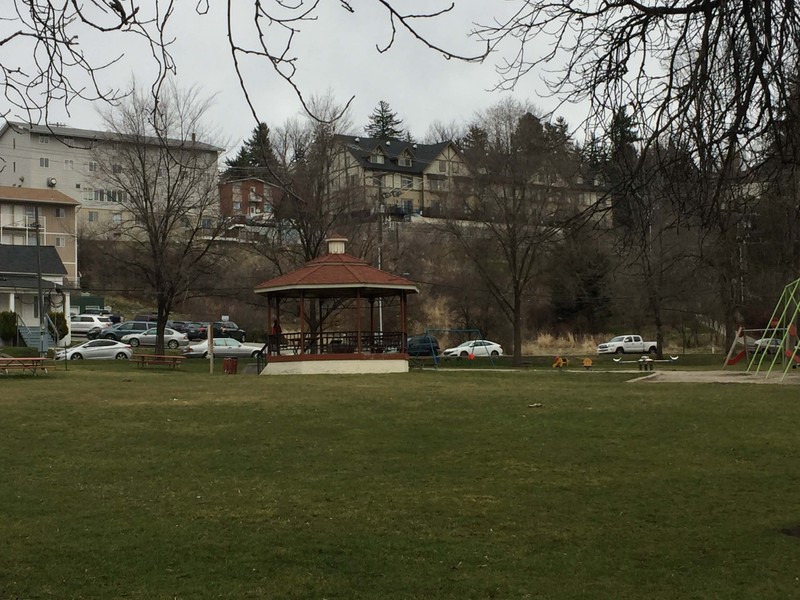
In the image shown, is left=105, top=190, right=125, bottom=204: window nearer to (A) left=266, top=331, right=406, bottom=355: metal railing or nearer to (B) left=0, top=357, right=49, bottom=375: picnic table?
(A) left=266, top=331, right=406, bottom=355: metal railing

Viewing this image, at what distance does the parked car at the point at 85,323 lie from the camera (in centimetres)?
6756

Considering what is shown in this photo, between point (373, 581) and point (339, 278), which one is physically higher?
point (339, 278)

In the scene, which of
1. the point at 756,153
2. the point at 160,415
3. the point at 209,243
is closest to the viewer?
the point at 756,153

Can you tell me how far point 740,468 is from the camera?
40.0 feet

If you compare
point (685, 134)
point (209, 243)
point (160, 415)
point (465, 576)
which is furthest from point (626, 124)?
point (209, 243)

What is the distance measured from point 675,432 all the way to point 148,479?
27.0 ft

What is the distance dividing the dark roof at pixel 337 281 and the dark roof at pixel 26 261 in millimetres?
30221

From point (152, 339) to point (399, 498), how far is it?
52395 mm

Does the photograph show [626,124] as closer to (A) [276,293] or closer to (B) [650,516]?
(B) [650,516]

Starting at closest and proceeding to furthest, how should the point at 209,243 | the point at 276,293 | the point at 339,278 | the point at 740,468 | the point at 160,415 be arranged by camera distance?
the point at 740,468 < the point at 160,415 < the point at 339,278 < the point at 276,293 < the point at 209,243

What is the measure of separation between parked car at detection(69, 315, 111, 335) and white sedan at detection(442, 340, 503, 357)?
2784 cm

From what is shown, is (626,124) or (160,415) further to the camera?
(160,415)

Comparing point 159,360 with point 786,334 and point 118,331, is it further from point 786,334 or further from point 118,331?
point 118,331

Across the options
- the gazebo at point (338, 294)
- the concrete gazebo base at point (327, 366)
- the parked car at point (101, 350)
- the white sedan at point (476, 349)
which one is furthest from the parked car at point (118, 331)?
the concrete gazebo base at point (327, 366)
